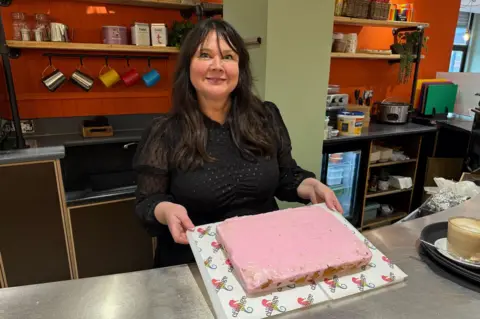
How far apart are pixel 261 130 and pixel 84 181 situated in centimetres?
173

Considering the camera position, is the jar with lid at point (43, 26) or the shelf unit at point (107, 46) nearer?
the shelf unit at point (107, 46)

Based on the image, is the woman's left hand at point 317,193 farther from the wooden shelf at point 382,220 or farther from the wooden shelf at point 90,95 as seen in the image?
the wooden shelf at point 382,220

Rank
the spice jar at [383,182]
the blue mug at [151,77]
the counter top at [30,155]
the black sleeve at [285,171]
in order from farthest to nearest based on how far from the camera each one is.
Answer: the spice jar at [383,182] → the blue mug at [151,77] → the counter top at [30,155] → the black sleeve at [285,171]

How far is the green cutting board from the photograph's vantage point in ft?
11.8

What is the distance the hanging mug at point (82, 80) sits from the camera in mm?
2609

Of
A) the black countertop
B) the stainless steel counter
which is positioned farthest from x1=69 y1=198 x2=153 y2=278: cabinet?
the black countertop

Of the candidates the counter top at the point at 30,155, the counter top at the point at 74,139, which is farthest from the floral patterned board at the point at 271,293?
the counter top at the point at 74,139

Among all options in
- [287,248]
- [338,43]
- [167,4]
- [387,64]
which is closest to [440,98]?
[387,64]

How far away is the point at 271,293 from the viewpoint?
0.73m

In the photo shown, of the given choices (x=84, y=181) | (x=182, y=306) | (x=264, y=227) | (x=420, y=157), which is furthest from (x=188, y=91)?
(x=420, y=157)

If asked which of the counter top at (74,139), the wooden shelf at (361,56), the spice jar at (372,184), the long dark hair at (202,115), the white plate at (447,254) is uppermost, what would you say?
the wooden shelf at (361,56)

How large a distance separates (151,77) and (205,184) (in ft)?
6.17

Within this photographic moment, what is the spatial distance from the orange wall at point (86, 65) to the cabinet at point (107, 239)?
0.90 metres

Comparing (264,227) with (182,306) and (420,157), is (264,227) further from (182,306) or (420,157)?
(420,157)
